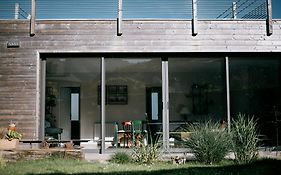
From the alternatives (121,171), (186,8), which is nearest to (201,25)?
(186,8)

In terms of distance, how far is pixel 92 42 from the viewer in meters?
9.16

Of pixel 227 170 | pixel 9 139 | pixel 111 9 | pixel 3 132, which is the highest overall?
pixel 111 9

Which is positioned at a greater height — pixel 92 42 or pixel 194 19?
pixel 194 19

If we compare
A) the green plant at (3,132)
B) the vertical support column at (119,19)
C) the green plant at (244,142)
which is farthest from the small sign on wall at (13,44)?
the green plant at (244,142)

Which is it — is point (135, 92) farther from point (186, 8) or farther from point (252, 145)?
point (252, 145)

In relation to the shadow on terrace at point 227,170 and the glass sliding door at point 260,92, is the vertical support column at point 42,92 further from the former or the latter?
the glass sliding door at point 260,92

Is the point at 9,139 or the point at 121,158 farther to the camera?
the point at 9,139

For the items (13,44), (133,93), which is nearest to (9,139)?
(13,44)

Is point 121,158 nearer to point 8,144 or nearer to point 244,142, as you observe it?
point 244,142

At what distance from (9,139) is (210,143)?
4496 millimetres

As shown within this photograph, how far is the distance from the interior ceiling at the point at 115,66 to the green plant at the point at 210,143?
2.95 meters

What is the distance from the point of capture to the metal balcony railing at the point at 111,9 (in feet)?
30.8

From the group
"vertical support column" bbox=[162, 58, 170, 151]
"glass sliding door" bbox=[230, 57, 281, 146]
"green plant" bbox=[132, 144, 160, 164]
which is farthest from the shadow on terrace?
"glass sliding door" bbox=[230, 57, 281, 146]

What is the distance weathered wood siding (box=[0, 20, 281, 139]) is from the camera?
8914 mm
